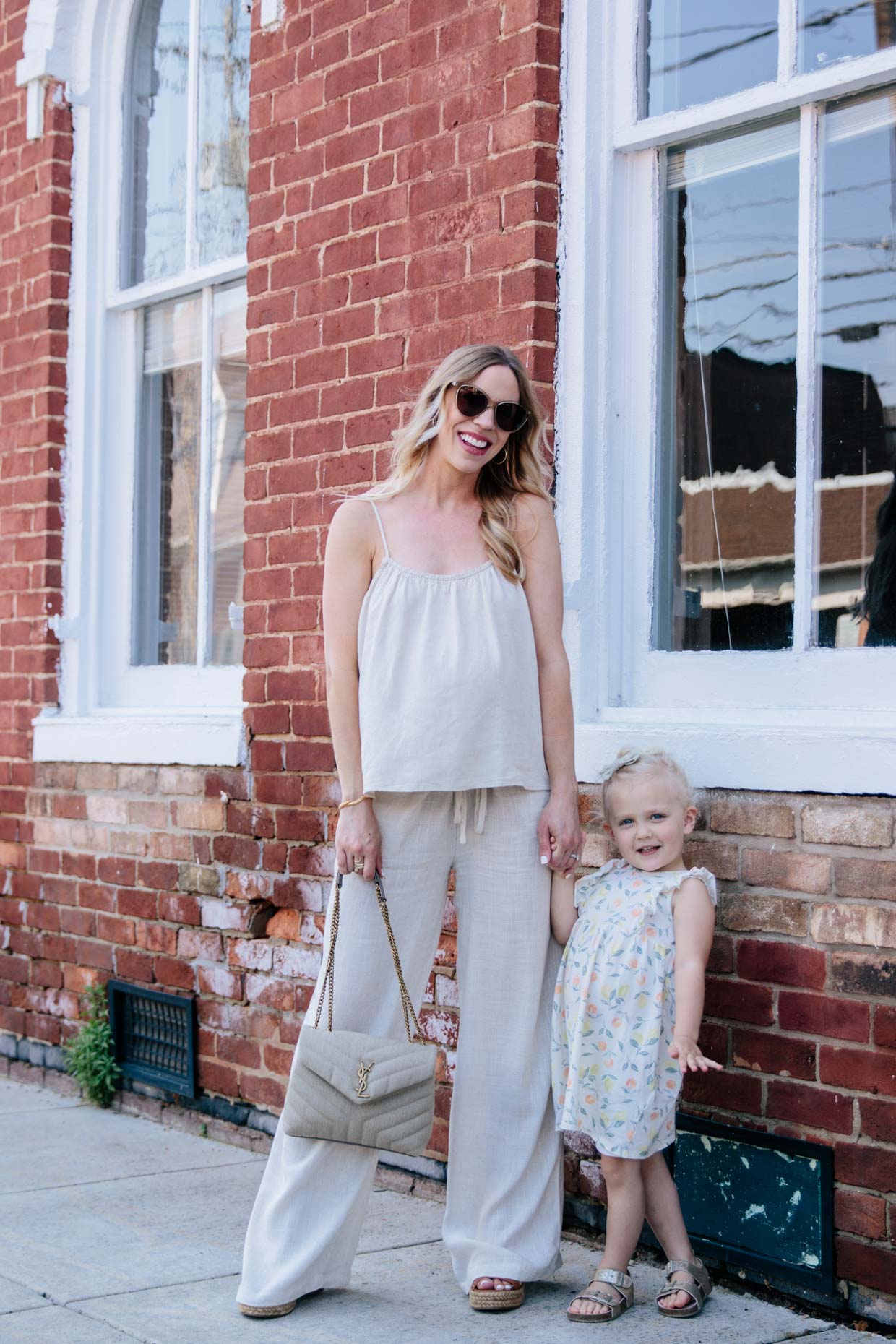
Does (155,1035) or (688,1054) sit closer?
(688,1054)

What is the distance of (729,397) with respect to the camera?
3941 mm

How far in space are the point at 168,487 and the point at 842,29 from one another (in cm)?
304

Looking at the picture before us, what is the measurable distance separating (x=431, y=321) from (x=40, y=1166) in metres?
2.66

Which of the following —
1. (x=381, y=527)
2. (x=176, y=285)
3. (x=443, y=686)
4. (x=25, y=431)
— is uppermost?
(x=176, y=285)

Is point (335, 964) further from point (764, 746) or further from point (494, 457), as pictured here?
point (494, 457)

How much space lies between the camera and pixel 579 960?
346 centimetres

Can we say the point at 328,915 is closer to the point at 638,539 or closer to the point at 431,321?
the point at 638,539

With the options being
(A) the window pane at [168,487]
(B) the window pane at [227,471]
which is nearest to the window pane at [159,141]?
(A) the window pane at [168,487]

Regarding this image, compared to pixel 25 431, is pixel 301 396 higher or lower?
lower

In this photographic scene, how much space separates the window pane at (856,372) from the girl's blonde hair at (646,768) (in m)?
0.50

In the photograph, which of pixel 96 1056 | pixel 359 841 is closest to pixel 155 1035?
pixel 96 1056

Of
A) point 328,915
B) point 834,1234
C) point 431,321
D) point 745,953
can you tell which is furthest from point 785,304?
point 834,1234

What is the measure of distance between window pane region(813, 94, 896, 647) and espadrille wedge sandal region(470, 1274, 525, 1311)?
157 centimetres

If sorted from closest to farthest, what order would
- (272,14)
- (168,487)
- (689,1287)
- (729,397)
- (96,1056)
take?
(689,1287) → (729,397) → (272,14) → (96,1056) → (168,487)
